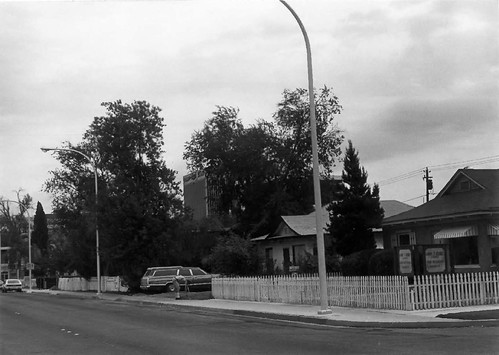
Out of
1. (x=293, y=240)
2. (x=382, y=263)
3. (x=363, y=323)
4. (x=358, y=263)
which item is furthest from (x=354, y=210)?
(x=293, y=240)

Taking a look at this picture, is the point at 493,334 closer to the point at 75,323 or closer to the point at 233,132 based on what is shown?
the point at 75,323

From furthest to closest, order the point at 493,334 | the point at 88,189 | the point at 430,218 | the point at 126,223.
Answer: the point at 88,189 → the point at 126,223 → the point at 430,218 → the point at 493,334

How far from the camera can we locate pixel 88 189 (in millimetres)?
53156

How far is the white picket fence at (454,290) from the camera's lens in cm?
2002

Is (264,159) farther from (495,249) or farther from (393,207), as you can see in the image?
(495,249)

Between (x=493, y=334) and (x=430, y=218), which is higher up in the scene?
(x=430, y=218)

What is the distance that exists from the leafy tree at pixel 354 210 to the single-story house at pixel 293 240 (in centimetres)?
784

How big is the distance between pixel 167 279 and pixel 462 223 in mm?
17536

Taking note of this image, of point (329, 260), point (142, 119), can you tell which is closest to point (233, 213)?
point (142, 119)

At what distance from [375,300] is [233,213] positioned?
4394 centimetres

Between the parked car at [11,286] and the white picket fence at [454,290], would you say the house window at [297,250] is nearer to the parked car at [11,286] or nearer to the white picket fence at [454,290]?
the white picket fence at [454,290]

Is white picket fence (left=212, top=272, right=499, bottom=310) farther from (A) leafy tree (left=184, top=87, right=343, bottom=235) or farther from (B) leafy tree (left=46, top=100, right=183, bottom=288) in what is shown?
(A) leafy tree (left=184, top=87, right=343, bottom=235)

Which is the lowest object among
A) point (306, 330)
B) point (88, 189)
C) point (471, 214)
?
point (306, 330)

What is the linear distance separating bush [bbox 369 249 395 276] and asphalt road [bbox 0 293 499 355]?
7.67 m
